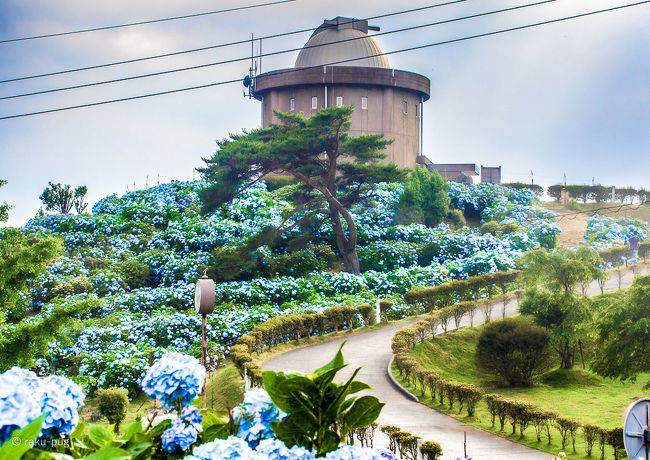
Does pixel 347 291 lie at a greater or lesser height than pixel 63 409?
lesser

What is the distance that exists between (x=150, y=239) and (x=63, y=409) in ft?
88.7

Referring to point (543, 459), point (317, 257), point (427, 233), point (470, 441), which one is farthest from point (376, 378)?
point (427, 233)

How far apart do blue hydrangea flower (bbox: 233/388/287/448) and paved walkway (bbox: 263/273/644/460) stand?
5.63 m

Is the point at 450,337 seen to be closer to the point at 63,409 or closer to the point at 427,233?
the point at 427,233

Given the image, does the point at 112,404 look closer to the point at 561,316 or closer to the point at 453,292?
the point at 561,316

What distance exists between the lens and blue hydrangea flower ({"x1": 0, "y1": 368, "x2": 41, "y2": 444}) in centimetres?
260

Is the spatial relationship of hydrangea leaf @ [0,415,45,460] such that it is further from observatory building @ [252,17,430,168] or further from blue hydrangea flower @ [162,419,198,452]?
observatory building @ [252,17,430,168]

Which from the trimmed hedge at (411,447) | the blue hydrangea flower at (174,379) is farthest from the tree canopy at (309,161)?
the blue hydrangea flower at (174,379)

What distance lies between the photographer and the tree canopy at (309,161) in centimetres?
2577

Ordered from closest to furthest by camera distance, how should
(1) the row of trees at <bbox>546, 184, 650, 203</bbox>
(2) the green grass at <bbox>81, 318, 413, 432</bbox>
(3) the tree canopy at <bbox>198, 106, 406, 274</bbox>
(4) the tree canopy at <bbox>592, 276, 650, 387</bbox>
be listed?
(4) the tree canopy at <bbox>592, 276, 650, 387</bbox>
(2) the green grass at <bbox>81, 318, 413, 432</bbox>
(3) the tree canopy at <bbox>198, 106, 406, 274</bbox>
(1) the row of trees at <bbox>546, 184, 650, 203</bbox>

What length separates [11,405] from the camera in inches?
103

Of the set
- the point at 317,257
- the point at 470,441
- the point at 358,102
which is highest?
the point at 358,102

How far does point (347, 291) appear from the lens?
Answer: 24.6 metres

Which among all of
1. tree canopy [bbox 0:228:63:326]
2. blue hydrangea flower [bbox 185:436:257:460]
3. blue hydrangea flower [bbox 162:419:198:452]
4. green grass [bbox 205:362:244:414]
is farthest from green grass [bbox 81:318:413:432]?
blue hydrangea flower [bbox 185:436:257:460]
